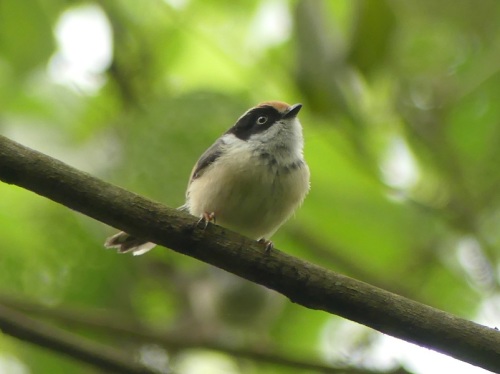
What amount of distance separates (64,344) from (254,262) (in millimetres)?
958

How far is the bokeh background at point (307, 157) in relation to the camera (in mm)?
3750

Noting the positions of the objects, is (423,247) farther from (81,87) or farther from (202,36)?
(81,87)

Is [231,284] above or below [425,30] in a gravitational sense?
below

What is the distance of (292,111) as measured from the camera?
418cm

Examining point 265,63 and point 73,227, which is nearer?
point 73,227

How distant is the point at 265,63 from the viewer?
454 cm

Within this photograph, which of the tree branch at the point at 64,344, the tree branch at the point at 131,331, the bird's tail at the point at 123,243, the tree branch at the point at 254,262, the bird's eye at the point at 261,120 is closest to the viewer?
the tree branch at the point at 254,262

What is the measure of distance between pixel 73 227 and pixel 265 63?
1.35 metres

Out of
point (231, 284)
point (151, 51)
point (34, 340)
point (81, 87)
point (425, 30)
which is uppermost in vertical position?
point (425, 30)

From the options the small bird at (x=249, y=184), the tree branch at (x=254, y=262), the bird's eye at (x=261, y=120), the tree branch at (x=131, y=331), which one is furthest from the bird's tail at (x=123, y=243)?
the tree branch at (x=254, y=262)

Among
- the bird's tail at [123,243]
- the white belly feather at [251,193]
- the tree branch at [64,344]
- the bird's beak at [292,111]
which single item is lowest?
the tree branch at [64,344]

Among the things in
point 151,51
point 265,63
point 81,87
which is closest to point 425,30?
point 265,63

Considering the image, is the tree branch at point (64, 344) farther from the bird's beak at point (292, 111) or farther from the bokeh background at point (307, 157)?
the bird's beak at point (292, 111)

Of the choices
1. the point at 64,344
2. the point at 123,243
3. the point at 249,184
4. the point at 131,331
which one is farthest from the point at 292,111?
the point at 64,344
